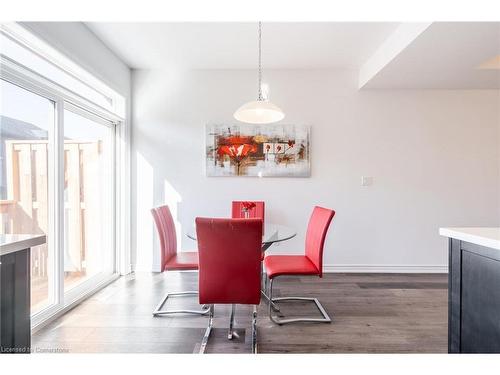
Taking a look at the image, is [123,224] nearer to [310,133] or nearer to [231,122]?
[231,122]

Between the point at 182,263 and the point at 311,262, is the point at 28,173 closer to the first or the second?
the point at 182,263

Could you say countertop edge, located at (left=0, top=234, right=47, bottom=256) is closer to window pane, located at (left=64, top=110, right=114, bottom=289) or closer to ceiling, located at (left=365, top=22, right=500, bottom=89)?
window pane, located at (left=64, top=110, right=114, bottom=289)

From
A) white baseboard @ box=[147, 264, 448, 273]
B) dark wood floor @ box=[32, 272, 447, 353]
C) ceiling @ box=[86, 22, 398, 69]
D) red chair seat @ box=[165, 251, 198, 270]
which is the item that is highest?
ceiling @ box=[86, 22, 398, 69]

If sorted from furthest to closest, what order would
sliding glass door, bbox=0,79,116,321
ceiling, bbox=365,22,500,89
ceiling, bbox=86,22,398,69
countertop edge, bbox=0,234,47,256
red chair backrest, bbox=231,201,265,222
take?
1. red chair backrest, bbox=231,201,265,222
2. ceiling, bbox=86,22,398,69
3. ceiling, bbox=365,22,500,89
4. sliding glass door, bbox=0,79,116,321
5. countertop edge, bbox=0,234,47,256

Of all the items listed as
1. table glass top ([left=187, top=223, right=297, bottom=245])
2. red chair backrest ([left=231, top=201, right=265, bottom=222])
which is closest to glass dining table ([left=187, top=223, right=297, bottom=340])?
table glass top ([left=187, top=223, right=297, bottom=245])

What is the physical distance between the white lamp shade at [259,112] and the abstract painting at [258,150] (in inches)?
40.9

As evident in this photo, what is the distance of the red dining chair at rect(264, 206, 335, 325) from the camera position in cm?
208

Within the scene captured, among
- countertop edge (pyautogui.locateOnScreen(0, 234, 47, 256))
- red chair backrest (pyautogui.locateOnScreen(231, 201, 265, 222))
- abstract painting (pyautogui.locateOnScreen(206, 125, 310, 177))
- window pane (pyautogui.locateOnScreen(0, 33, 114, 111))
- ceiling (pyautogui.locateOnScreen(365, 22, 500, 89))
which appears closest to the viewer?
countertop edge (pyautogui.locateOnScreen(0, 234, 47, 256))

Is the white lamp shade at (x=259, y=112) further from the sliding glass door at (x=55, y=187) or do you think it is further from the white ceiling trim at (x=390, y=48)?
the sliding glass door at (x=55, y=187)

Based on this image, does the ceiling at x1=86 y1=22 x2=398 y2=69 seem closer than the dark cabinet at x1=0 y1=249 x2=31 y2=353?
No

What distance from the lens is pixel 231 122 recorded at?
333 centimetres

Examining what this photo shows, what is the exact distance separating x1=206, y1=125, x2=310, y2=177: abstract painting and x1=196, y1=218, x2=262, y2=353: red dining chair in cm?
182

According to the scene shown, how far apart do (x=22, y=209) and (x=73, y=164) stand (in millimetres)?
728
